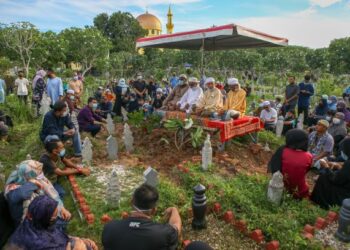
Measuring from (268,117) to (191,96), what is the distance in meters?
2.75

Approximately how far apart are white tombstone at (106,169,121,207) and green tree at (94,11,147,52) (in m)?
39.6

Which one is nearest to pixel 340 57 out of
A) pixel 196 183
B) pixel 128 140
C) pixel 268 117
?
pixel 268 117

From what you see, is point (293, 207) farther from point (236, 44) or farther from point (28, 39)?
point (28, 39)

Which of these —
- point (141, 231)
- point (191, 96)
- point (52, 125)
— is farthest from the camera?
point (191, 96)

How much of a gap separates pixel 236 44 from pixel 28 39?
1867 cm

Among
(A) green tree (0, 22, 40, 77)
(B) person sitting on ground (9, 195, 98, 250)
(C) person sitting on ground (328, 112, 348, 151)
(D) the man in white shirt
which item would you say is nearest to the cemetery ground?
(B) person sitting on ground (9, 195, 98, 250)

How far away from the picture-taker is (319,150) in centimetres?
592

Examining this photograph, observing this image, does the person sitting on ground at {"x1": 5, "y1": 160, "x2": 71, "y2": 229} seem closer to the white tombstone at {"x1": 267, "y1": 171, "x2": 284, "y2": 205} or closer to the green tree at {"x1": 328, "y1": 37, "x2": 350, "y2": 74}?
the white tombstone at {"x1": 267, "y1": 171, "x2": 284, "y2": 205}

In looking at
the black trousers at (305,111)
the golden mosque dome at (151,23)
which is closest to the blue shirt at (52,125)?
the black trousers at (305,111)

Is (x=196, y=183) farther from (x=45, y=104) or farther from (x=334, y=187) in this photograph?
(x=45, y=104)

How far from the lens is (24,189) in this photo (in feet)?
10.0

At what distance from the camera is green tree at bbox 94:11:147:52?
42.4m

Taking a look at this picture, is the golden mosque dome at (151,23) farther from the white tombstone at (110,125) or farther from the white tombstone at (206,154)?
the white tombstone at (206,154)

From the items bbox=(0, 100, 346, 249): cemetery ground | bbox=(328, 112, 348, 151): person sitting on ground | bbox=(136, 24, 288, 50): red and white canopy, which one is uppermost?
bbox=(136, 24, 288, 50): red and white canopy
